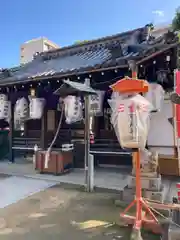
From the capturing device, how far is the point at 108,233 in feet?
10.3

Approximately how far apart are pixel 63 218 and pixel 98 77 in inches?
169

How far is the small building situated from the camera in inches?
211

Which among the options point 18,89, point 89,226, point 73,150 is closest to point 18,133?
point 18,89

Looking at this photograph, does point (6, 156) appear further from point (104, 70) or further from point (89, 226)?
point (89, 226)

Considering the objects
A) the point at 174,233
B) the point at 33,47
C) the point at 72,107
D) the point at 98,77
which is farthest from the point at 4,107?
the point at 33,47

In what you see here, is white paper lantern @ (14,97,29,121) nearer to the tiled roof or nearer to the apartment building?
the tiled roof

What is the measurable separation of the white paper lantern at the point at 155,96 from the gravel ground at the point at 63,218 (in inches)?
100.0

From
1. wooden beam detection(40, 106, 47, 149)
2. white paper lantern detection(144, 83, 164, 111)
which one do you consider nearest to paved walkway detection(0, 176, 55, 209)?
wooden beam detection(40, 106, 47, 149)

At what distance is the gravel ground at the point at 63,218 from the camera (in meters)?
3.10

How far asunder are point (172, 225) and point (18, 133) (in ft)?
26.6

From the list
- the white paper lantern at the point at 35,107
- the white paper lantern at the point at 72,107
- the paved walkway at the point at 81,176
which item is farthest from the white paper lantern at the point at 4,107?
the white paper lantern at the point at 72,107

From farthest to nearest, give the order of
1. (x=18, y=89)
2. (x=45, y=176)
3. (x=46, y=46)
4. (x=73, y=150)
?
(x=46, y=46) < (x=18, y=89) < (x=73, y=150) < (x=45, y=176)

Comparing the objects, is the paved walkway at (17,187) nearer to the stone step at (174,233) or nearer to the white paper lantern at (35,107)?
the white paper lantern at (35,107)

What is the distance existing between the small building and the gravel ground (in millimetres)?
2735
